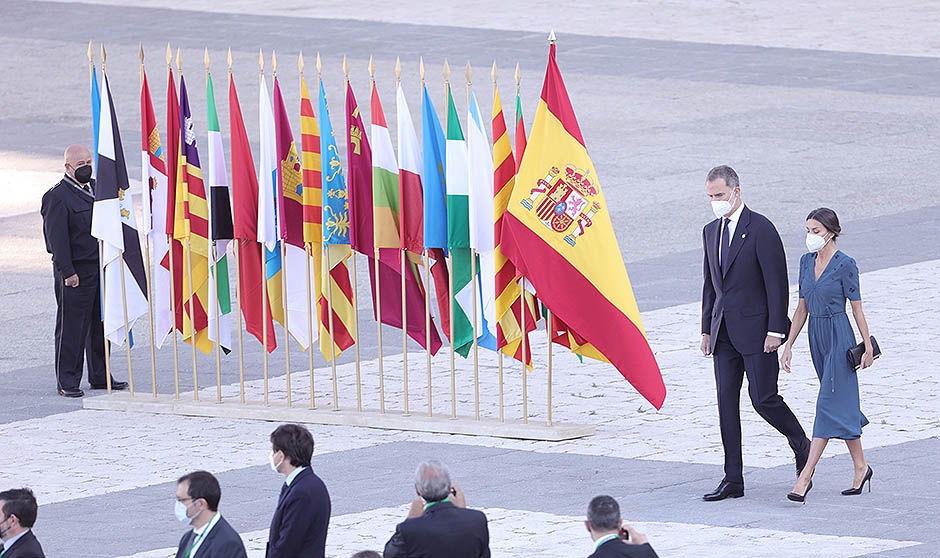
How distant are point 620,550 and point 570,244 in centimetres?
616

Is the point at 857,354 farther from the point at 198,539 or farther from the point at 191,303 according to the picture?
the point at 191,303

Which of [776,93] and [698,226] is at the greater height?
[776,93]

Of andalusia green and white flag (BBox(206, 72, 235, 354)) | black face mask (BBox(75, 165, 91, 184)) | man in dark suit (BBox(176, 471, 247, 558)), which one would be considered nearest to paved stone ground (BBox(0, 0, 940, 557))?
andalusia green and white flag (BBox(206, 72, 235, 354))

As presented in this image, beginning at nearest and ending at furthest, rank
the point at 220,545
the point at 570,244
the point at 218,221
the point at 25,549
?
the point at 220,545 < the point at 25,549 < the point at 570,244 < the point at 218,221

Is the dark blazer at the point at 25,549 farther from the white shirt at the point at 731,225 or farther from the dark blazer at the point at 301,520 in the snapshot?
the white shirt at the point at 731,225

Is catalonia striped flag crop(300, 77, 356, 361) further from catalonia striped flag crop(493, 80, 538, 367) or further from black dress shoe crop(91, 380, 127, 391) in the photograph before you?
black dress shoe crop(91, 380, 127, 391)

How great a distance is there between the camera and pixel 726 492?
11.6 metres

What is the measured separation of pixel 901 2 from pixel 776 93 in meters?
10.1

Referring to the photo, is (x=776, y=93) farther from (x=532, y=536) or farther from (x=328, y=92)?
(x=532, y=536)

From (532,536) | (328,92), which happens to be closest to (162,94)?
(328,92)

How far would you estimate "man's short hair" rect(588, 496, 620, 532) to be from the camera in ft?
24.4

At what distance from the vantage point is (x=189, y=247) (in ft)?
48.7

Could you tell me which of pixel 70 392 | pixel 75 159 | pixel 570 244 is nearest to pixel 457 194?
pixel 570 244

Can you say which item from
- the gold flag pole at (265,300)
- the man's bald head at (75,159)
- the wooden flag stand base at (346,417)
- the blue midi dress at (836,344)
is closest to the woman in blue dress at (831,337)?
the blue midi dress at (836,344)
